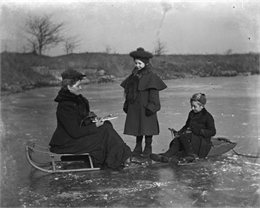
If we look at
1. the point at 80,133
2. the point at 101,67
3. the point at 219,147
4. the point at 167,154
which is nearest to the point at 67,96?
the point at 80,133

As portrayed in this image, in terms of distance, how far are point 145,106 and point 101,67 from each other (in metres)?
13.5

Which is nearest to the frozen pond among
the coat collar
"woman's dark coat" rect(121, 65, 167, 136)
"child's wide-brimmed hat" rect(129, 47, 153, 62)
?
"woman's dark coat" rect(121, 65, 167, 136)

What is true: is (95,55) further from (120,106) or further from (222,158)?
(222,158)

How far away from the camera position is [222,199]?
3752mm

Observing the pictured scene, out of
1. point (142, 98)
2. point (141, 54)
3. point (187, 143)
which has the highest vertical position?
point (141, 54)

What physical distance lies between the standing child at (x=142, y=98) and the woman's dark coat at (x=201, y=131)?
46 cm

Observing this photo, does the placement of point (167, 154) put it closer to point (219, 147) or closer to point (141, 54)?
point (219, 147)

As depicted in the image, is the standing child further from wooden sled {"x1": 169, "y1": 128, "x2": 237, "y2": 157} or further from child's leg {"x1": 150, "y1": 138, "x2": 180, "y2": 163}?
wooden sled {"x1": 169, "y1": 128, "x2": 237, "y2": 157}

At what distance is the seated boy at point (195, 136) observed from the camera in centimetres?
497

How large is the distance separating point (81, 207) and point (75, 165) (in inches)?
54.4

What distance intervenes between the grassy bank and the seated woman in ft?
29.9

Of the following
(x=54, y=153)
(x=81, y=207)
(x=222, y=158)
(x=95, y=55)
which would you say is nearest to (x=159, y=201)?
(x=81, y=207)

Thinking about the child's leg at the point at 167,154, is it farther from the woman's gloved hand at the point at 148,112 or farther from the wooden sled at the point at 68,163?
the wooden sled at the point at 68,163

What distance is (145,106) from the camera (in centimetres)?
499
